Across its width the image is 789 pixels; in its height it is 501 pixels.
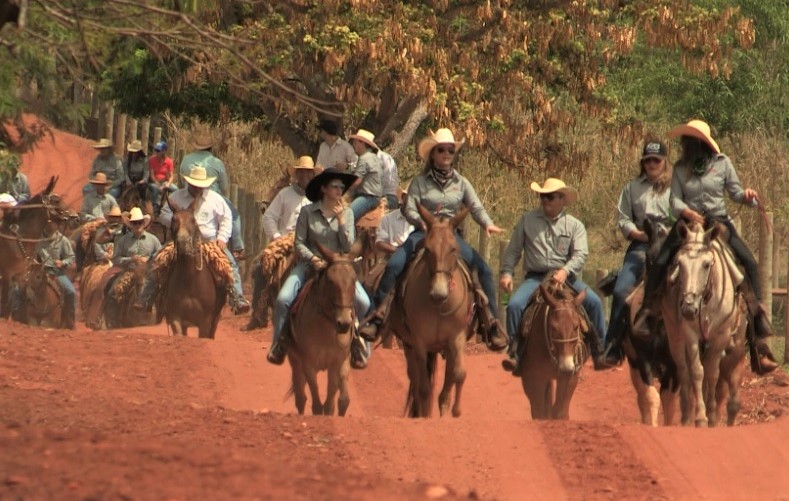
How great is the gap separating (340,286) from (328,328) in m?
0.60

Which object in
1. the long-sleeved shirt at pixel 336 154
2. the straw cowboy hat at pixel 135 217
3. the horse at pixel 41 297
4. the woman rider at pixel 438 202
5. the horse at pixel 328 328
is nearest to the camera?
the horse at pixel 328 328

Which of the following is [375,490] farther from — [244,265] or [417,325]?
[244,265]

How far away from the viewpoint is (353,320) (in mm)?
16703

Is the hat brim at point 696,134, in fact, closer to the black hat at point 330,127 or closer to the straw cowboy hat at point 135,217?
the black hat at point 330,127

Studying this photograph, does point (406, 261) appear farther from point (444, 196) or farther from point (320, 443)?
→ point (320, 443)

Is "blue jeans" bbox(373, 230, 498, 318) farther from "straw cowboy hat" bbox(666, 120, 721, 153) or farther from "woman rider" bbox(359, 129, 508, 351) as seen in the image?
"straw cowboy hat" bbox(666, 120, 721, 153)

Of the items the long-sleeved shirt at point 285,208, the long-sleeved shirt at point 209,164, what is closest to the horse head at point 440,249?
the long-sleeved shirt at point 285,208

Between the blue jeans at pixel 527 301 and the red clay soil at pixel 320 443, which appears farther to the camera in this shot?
the blue jeans at pixel 527 301

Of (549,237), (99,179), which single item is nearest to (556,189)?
(549,237)

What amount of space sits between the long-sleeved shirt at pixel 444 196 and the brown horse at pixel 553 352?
1002 millimetres

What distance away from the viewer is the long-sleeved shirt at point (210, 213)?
22850 mm

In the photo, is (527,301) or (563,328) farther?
(527,301)

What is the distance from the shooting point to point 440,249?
53.3 ft

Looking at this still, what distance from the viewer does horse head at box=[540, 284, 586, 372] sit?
16.5 m
